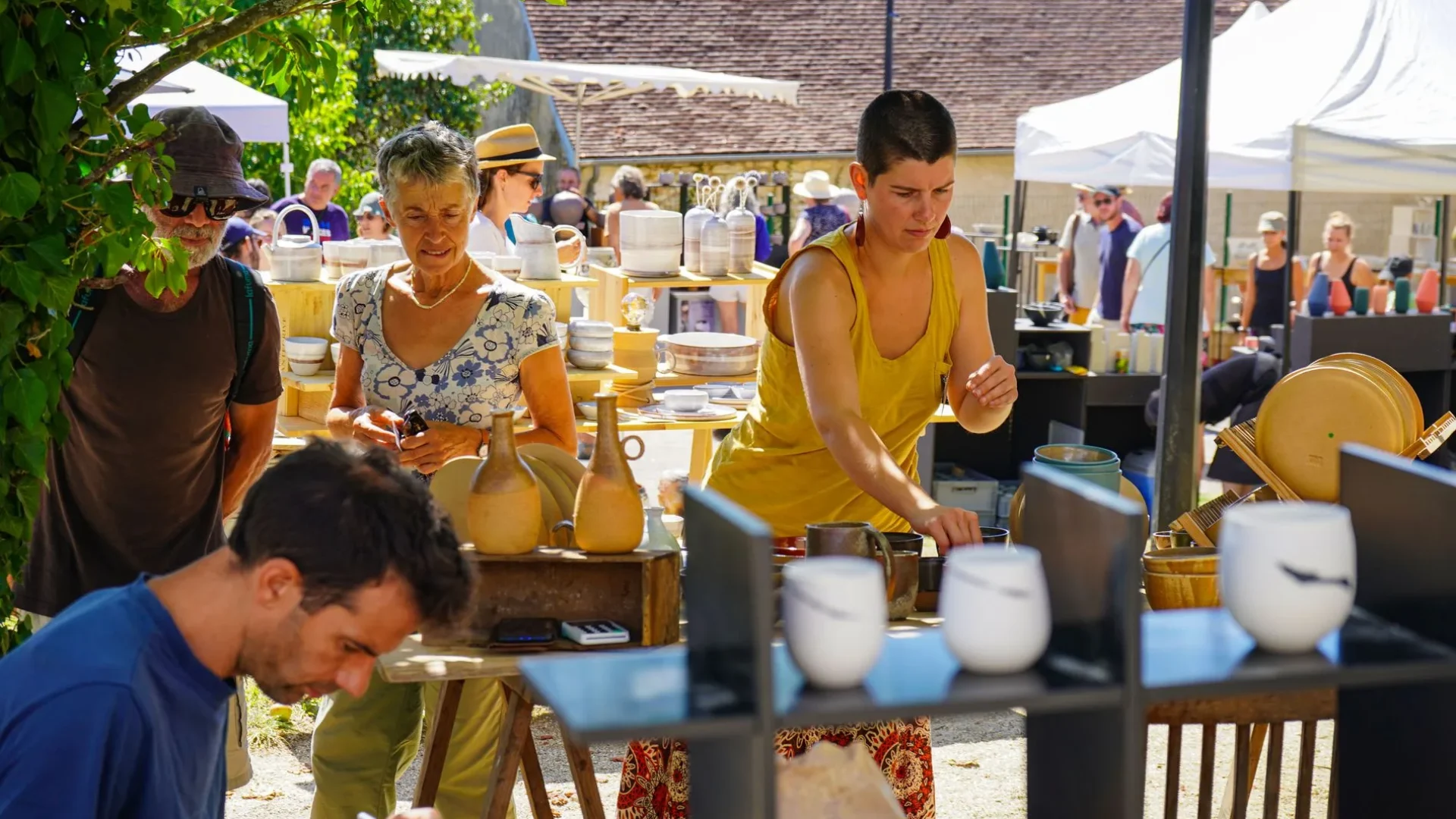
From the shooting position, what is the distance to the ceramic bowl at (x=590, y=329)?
5.65m

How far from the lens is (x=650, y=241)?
6207 millimetres

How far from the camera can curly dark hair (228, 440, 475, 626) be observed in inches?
63.3

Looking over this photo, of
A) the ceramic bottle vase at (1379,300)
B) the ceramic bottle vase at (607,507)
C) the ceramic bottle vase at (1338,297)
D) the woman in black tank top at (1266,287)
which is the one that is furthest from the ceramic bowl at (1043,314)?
the ceramic bottle vase at (607,507)

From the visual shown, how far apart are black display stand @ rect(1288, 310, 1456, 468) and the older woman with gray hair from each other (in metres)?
5.17

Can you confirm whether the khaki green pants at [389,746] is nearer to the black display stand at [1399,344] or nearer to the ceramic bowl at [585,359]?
the ceramic bowl at [585,359]

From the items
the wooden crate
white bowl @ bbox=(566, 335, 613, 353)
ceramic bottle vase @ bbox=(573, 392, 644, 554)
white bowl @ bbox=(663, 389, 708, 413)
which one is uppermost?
white bowl @ bbox=(566, 335, 613, 353)

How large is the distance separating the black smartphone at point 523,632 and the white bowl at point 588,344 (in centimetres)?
312

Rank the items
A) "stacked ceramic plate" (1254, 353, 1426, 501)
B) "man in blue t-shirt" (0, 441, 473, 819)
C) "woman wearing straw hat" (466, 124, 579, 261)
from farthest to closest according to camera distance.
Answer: "woman wearing straw hat" (466, 124, 579, 261) < "stacked ceramic plate" (1254, 353, 1426, 501) < "man in blue t-shirt" (0, 441, 473, 819)

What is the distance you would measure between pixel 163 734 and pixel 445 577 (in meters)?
0.34

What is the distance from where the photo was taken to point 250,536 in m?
1.63

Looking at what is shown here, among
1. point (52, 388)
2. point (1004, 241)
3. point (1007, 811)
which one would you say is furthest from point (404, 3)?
point (1004, 241)

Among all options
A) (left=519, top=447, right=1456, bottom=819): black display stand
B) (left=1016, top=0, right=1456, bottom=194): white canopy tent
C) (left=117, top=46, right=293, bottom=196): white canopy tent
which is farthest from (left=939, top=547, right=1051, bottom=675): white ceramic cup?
Result: (left=117, top=46, right=293, bottom=196): white canopy tent

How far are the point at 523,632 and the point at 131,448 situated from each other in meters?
0.97

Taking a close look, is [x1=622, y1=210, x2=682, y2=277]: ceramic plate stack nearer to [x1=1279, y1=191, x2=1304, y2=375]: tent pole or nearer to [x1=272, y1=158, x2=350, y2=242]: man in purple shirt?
[x1=1279, y1=191, x2=1304, y2=375]: tent pole
